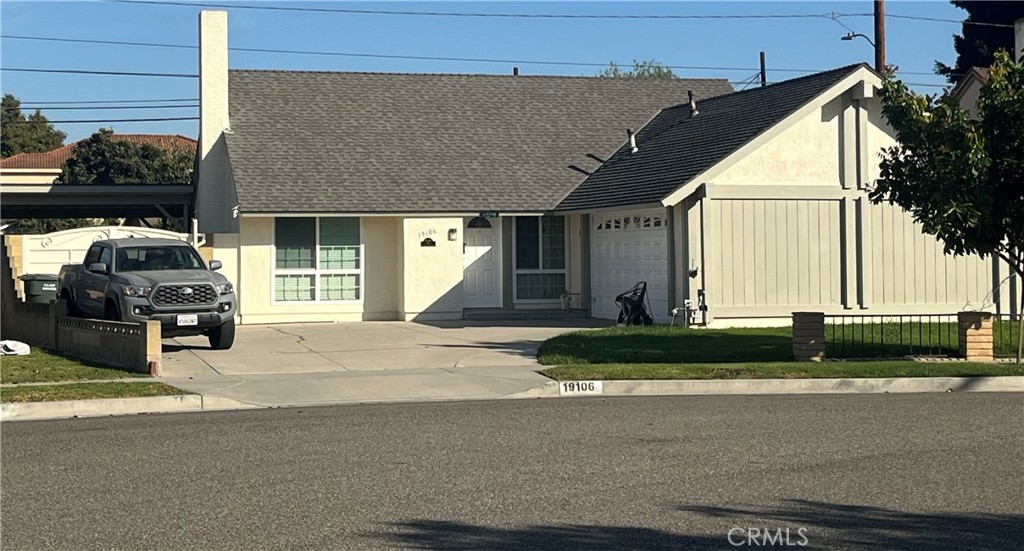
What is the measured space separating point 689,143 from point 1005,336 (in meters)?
8.22

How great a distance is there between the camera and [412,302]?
28.0 metres

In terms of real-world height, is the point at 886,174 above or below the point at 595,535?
above

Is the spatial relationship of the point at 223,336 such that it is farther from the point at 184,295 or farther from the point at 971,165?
the point at 971,165

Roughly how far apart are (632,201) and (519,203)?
13.6 feet

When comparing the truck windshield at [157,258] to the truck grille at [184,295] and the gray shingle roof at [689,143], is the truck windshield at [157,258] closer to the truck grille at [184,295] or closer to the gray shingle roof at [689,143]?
the truck grille at [184,295]

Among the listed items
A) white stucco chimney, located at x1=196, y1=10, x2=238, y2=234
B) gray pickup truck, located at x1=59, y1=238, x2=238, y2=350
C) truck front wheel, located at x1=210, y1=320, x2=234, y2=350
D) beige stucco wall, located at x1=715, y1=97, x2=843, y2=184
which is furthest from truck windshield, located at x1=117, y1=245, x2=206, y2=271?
beige stucco wall, located at x1=715, y1=97, x2=843, y2=184

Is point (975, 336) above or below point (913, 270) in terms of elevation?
below

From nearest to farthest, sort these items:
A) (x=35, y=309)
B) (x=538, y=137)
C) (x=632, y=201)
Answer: (x=35, y=309) → (x=632, y=201) → (x=538, y=137)

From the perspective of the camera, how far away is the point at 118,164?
62375 mm

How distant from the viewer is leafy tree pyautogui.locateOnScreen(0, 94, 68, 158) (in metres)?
77.6

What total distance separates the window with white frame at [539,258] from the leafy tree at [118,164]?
36.7m

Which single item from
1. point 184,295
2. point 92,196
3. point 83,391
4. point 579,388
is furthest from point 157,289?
point 92,196

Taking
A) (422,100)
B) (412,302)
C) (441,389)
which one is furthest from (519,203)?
(441,389)

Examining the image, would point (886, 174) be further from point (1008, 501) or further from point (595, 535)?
point (595, 535)
